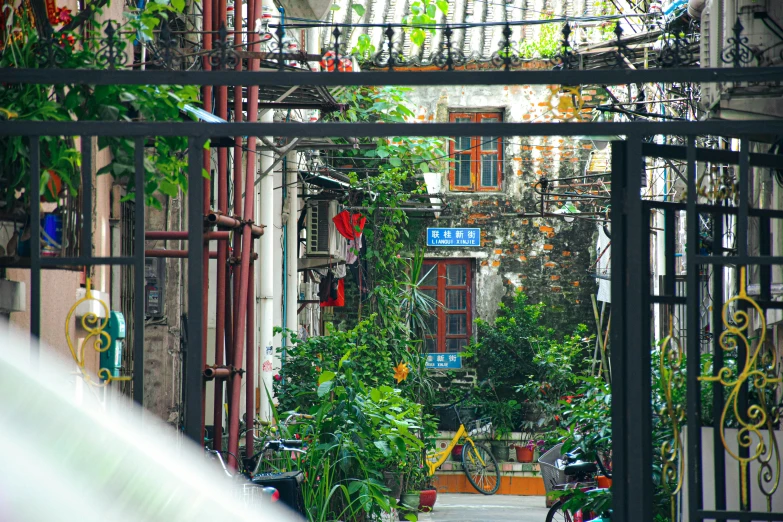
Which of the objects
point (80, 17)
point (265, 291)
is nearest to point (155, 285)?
point (265, 291)

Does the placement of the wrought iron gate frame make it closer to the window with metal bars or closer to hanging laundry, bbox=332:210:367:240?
hanging laundry, bbox=332:210:367:240

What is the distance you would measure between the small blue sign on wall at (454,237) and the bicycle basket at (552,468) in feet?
23.1

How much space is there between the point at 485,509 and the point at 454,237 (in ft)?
19.3

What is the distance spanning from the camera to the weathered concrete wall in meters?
17.7

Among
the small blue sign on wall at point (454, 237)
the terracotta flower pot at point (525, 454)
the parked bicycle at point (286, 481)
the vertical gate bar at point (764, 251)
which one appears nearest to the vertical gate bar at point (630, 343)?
the vertical gate bar at point (764, 251)

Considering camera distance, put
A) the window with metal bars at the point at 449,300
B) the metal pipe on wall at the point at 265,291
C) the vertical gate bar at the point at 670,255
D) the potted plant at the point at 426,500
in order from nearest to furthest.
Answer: the vertical gate bar at the point at 670,255, the metal pipe on wall at the point at 265,291, the potted plant at the point at 426,500, the window with metal bars at the point at 449,300

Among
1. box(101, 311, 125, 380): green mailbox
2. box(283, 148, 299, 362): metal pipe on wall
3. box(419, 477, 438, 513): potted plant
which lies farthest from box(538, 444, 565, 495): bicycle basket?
box(101, 311, 125, 380): green mailbox

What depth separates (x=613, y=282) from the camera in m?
3.61

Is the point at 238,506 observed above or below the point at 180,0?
below

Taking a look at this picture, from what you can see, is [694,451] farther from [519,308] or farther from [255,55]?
[519,308]

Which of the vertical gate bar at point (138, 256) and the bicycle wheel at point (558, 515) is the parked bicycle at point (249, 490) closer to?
the vertical gate bar at point (138, 256)

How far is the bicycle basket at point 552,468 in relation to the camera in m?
10.4

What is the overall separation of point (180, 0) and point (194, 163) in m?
1.37

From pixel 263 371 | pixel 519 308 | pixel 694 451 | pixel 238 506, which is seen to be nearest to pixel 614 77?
pixel 694 451
